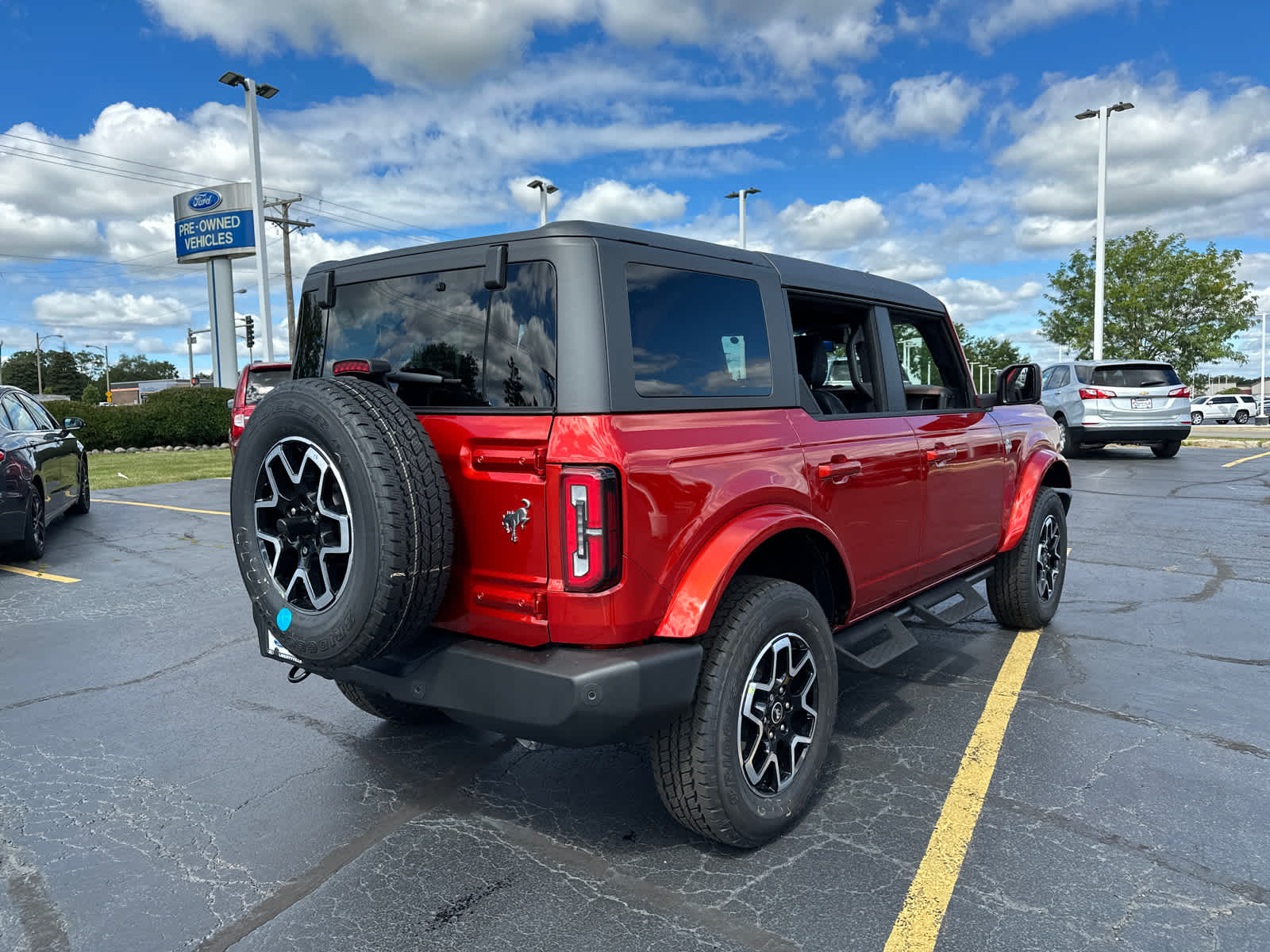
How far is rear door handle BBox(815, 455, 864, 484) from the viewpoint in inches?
131

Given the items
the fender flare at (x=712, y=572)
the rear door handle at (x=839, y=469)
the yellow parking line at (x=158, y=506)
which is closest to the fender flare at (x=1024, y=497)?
the rear door handle at (x=839, y=469)

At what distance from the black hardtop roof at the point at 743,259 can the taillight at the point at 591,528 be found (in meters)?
0.77

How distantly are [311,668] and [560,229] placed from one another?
168 centimetres

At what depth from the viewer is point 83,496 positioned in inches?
421

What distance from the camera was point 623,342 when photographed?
107 inches

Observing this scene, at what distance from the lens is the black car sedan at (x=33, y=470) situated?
291 inches

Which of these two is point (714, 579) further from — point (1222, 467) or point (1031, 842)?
point (1222, 467)

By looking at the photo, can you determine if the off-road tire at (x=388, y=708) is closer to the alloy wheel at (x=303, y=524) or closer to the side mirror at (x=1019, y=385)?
the alloy wheel at (x=303, y=524)

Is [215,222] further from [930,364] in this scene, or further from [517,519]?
[517,519]

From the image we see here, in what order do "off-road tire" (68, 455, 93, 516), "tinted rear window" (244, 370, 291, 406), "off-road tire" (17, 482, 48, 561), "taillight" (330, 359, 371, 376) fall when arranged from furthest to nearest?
"tinted rear window" (244, 370, 291, 406)
"off-road tire" (68, 455, 93, 516)
"off-road tire" (17, 482, 48, 561)
"taillight" (330, 359, 371, 376)

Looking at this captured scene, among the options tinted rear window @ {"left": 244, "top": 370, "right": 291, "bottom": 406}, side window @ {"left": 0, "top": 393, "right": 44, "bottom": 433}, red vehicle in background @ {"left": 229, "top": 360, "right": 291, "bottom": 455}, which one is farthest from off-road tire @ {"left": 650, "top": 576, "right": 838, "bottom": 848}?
tinted rear window @ {"left": 244, "top": 370, "right": 291, "bottom": 406}

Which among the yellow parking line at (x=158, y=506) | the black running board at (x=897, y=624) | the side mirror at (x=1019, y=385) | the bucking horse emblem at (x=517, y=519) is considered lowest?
the yellow parking line at (x=158, y=506)

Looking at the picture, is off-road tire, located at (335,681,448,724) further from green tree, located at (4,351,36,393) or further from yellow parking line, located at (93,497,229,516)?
green tree, located at (4,351,36,393)

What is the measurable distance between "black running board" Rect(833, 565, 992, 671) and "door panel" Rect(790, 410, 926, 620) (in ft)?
0.27
